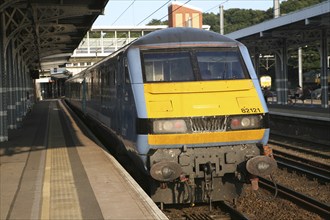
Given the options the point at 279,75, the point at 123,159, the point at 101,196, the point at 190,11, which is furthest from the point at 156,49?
the point at 190,11

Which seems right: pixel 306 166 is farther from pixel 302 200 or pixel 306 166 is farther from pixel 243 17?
pixel 243 17

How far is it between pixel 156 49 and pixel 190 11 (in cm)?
6250

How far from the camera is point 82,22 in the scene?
782 inches

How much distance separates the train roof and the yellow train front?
2cm

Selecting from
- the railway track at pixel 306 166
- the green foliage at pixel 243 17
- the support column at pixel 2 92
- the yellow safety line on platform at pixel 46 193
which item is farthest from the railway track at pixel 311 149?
the green foliage at pixel 243 17

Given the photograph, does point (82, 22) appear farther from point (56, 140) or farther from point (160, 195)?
point (160, 195)

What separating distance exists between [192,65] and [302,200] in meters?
3.20

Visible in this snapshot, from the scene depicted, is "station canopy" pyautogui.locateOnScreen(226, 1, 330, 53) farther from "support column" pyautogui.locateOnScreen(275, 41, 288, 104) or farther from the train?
the train

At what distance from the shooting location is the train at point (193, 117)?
22.8 feet

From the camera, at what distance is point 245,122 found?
23.6 feet

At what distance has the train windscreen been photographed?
24.8ft

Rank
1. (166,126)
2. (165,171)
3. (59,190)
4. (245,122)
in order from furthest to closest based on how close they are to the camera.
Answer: (59,190) → (245,122) → (166,126) → (165,171)

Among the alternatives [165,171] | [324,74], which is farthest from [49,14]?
[324,74]

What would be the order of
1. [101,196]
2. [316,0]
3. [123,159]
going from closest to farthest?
[101,196]
[123,159]
[316,0]
